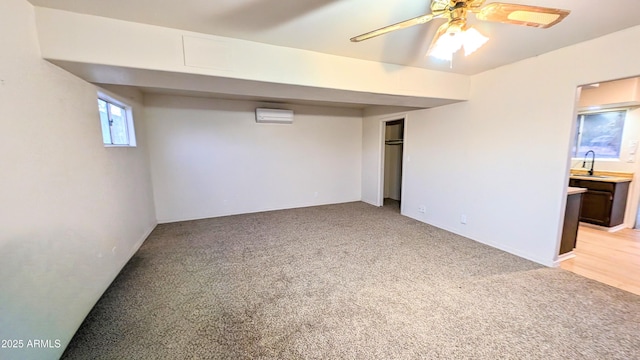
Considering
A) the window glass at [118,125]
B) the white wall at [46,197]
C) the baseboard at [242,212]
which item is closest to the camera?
the white wall at [46,197]

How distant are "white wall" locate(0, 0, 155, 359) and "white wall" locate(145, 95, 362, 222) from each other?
197 centimetres

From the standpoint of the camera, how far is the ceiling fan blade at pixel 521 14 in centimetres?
Answer: 136

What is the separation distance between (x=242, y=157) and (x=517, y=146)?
441 centimetres

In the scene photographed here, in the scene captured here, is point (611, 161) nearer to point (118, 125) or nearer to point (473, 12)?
point (473, 12)

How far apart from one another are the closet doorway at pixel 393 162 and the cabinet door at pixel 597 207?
3228 mm

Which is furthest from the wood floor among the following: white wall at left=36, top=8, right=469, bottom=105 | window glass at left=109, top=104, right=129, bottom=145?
window glass at left=109, top=104, right=129, bottom=145

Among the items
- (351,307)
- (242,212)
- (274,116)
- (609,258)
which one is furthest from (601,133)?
(242,212)

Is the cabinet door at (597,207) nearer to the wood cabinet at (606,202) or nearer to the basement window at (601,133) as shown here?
the wood cabinet at (606,202)

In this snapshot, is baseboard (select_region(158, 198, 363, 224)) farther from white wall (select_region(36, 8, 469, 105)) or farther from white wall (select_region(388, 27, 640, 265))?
white wall (select_region(36, 8, 469, 105))

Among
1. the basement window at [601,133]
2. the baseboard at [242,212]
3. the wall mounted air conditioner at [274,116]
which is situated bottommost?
the baseboard at [242,212]

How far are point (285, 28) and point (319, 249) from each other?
101 inches

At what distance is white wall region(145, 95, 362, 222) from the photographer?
4.41 meters

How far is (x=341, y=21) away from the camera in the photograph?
77.4 inches

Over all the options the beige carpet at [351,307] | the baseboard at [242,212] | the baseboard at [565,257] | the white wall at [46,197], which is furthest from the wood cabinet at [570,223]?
the white wall at [46,197]
